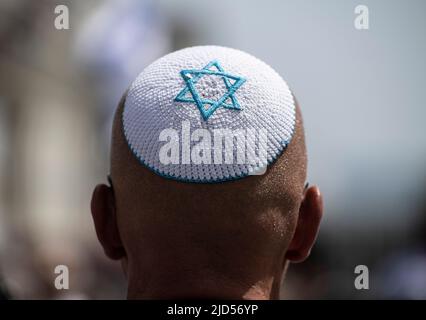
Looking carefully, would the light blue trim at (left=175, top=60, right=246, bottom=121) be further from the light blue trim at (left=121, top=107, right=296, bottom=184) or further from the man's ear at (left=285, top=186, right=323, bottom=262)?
the man's ear at (left=285, top=186, right=323, bottom=262)

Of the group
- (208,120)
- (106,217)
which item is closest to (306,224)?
(208,120)

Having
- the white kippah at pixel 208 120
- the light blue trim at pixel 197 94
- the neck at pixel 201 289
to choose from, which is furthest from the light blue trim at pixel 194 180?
the neck at pixel 201 289

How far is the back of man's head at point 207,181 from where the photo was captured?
2.19 m

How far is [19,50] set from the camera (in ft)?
42.9

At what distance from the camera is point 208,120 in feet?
7.13

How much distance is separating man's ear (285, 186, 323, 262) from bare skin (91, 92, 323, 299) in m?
0.06

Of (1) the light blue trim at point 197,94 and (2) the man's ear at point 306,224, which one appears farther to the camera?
(2) the man's ear at point 306,224

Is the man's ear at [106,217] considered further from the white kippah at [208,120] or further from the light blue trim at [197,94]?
the light blue trim at [197,94]

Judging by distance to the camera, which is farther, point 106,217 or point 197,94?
point 106,217

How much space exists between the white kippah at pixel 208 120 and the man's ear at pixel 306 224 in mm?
243

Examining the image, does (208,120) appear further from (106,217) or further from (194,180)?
(106,217)

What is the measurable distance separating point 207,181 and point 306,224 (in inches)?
17.2

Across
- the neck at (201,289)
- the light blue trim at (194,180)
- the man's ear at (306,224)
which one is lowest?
the neck at (201,289)

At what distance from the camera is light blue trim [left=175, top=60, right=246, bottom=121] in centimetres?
218
